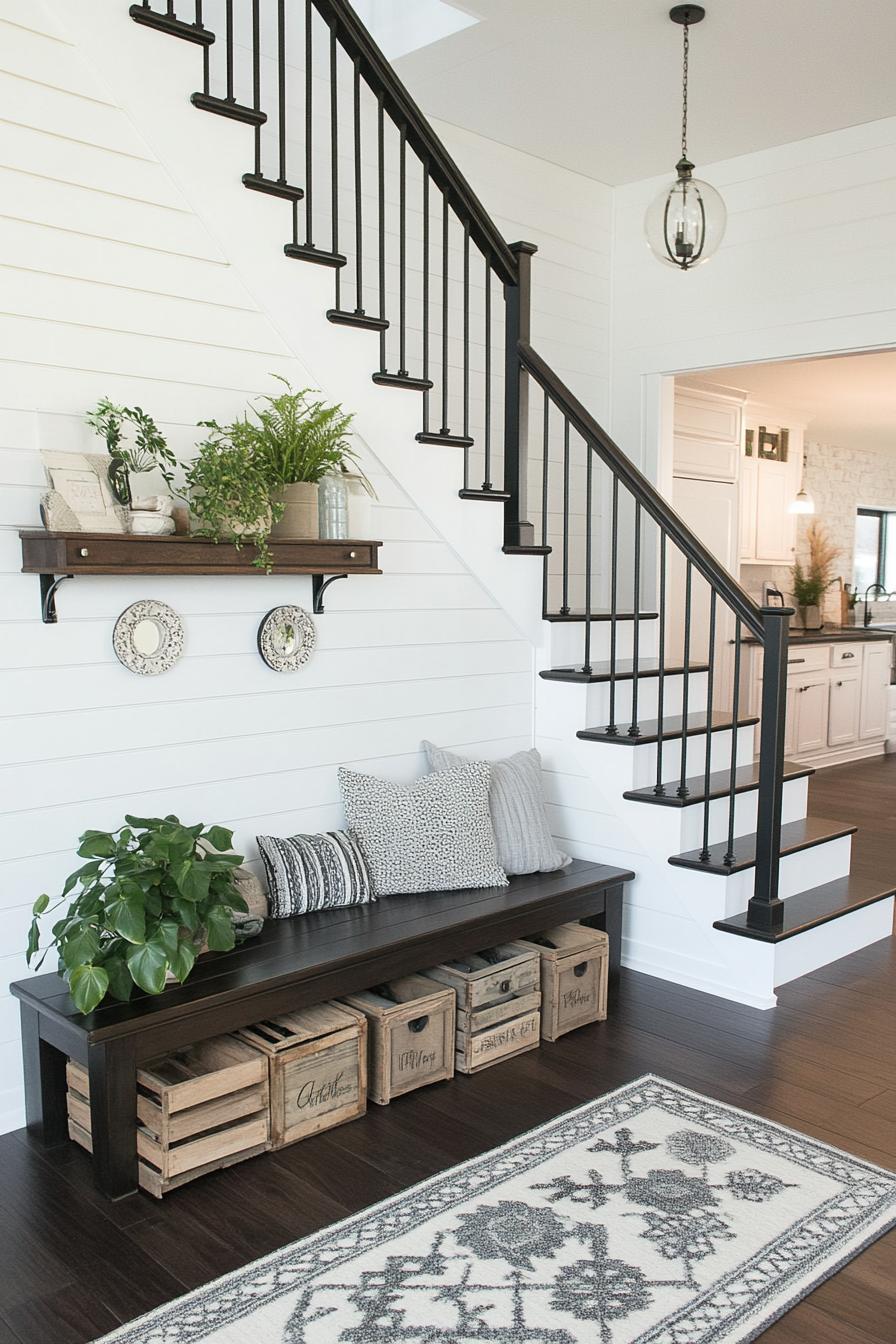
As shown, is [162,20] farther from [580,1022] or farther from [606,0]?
[580,1022]

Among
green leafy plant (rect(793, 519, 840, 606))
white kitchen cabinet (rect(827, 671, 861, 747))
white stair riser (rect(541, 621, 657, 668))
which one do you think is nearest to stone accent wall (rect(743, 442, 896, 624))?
green leafy plant (rect(793, 519, 840, 606))

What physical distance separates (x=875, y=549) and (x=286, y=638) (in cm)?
827

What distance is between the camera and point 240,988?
2.71 metres

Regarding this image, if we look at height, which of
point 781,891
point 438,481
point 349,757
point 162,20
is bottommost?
point 781,891

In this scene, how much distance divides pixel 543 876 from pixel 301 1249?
161 centimetres

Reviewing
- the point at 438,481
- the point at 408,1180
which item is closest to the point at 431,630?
the point at 438,481

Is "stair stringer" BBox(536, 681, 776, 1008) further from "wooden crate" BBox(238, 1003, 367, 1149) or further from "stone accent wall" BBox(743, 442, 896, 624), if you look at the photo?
"stone accent wall" BBox(743, 442, 896, 624)

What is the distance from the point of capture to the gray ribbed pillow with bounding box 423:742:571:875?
3.74m

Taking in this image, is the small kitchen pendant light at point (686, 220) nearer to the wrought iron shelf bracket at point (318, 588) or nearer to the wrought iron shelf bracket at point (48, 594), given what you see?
the wrought iron shelf bracket at point (318, 588)

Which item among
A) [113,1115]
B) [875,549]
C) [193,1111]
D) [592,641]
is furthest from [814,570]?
[113,1115]

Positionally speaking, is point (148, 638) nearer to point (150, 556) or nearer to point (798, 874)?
point (150, 556)

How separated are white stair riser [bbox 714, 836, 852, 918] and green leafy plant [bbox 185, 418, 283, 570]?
1850mm

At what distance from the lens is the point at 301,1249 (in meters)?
2.37

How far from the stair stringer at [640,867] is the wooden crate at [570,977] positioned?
0.33m
